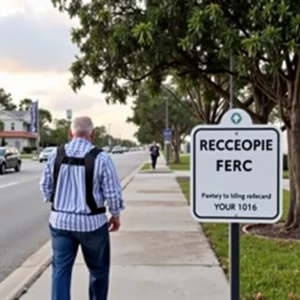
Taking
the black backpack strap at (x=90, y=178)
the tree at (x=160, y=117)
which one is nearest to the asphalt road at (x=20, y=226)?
the black backpack strap at (x=90, y=178)

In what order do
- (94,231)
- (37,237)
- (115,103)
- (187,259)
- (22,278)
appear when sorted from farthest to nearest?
(115,103), (37,237), (187,259), (22,278), (94,231)

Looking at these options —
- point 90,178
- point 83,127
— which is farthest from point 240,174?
Answer: point 83,127

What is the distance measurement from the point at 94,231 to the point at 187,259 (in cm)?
333

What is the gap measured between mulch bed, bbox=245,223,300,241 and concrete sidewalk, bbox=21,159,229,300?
949mm

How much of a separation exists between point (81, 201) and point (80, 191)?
0.08 meters

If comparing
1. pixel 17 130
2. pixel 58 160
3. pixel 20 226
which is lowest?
pixel 20 226

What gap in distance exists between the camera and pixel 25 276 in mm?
7070

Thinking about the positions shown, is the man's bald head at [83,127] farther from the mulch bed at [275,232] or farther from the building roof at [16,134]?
the building roof at [16,134]

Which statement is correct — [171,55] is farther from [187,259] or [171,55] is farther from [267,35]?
[187,259]

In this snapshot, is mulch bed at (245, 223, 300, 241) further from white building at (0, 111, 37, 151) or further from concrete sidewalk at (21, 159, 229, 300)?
white building at (0, 111, 37, 151)

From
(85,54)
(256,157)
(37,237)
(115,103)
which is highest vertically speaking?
(85,54)

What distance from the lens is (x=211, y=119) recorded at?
2320cm

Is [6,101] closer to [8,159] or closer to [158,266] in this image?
[8,159]

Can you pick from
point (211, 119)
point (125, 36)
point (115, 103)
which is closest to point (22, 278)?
point (125, 36)
